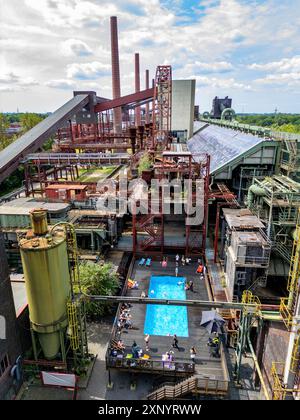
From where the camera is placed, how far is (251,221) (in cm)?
2281

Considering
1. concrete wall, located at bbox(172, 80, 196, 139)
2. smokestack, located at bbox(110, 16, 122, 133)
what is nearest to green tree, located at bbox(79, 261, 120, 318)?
concrete wall, located at bbox(172, 80, 196, 139)

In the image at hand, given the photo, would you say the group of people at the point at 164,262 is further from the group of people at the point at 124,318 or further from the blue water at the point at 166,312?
the group of people at the point at 124,318

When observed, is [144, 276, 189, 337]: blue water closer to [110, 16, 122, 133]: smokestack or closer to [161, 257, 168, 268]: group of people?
[161, 257, 168, 268]: group of people

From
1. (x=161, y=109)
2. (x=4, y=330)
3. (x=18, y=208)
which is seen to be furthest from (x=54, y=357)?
(x=161, y=109)

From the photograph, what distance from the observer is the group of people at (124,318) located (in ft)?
63.1

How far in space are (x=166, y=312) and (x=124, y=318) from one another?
3404 millimetres

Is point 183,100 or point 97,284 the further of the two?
point 183,100

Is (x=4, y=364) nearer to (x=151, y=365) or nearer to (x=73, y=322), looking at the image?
(x=73, y=322)

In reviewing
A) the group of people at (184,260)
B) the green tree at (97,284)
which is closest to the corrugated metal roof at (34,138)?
the green tree at (97,284)

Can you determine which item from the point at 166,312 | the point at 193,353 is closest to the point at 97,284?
the point at 166,312

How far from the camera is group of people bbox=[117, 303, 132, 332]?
19.2m
